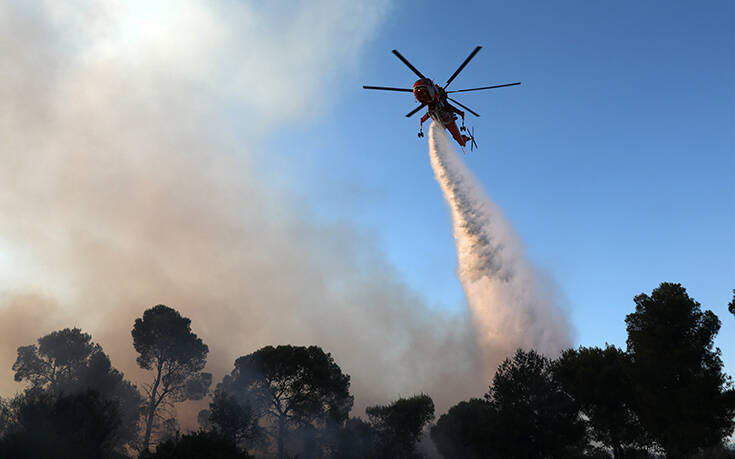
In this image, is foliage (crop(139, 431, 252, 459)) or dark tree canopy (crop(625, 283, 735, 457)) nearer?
foliage (crop(139, 431, 252, 459))

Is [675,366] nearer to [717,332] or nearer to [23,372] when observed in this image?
[717,332]

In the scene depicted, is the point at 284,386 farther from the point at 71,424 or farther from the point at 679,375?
the point at 679,375

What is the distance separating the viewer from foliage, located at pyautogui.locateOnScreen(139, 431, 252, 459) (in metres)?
27.5

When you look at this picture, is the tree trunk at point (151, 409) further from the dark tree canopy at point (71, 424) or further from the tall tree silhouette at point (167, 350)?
the dark tree canopy at point (71, 424)

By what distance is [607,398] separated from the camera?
3919 cm

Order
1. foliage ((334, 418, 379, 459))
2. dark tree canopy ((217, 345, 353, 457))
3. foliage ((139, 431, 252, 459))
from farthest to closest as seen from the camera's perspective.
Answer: foliage ((334, 418, 379, 459))
dark tree canopy ((217, 345, 353, 457))
foliage ((139, 431, 252, 459))

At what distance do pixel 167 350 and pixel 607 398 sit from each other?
190 ft

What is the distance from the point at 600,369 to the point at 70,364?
79041 millimetres

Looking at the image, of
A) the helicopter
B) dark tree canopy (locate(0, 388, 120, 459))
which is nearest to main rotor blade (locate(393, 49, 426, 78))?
the helicopter

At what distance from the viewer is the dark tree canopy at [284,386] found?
58812 millimetres

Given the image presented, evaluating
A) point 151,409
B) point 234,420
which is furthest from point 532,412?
point 151,409

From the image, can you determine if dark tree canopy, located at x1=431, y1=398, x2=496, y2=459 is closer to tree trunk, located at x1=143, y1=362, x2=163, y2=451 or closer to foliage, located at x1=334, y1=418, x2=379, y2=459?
foliage, located at x1=334, y1=418, x2=379, y2=459

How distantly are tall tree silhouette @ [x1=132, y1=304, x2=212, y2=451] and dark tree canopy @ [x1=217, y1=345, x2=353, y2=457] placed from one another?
8.58m

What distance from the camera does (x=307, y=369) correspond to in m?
59.8
